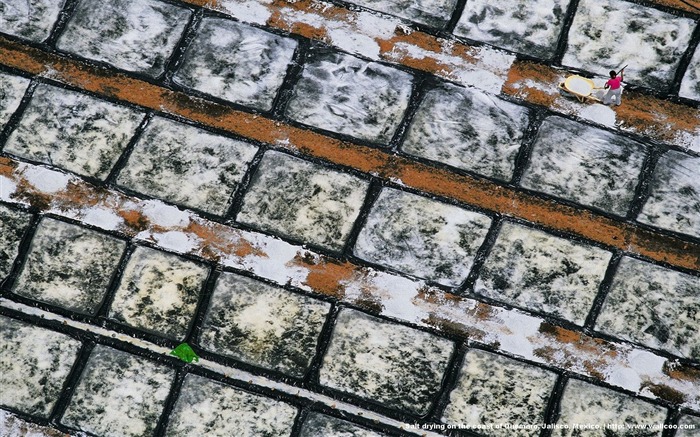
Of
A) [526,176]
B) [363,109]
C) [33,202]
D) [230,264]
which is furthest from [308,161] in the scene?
[33,202]

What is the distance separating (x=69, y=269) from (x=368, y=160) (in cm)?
181

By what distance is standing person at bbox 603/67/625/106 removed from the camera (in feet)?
12.5

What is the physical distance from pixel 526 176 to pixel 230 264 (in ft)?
5.79

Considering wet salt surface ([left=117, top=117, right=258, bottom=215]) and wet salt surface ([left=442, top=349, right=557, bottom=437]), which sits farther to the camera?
wet salt surface ([left=117, top=117, right=258, bottom=215])

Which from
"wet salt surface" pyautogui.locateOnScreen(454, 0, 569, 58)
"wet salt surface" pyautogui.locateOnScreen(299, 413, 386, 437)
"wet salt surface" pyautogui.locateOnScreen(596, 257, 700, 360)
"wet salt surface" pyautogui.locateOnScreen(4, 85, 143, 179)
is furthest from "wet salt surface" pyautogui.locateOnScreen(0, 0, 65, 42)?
"wet salt surface" pyautogui.locateOnScreen(596, 257, 700, 360)

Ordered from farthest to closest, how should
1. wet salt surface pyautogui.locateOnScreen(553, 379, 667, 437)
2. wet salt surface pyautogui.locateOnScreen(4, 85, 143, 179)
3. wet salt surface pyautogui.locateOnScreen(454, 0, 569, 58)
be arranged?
1. wet salt surface pyautogui.locateOnScreen(454, 0, 569, 58)
2. wet salt surface pyautogui.locateOnScreen(4, 85, 143, 179)
3. wet salt surface pyautogui.locateOnScreen(553, 379, 667, 437)

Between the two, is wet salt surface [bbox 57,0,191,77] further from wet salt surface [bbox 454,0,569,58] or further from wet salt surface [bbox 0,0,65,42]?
wet salt surface [bbox 454,0,569,58]

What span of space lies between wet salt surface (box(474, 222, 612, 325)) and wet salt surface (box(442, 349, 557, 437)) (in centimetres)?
36

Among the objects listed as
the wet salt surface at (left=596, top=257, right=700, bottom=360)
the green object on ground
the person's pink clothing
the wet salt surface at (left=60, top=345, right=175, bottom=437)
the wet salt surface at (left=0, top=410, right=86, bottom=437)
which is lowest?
the wet salt surface at (left=0, top=410, right=86, bottom=437)

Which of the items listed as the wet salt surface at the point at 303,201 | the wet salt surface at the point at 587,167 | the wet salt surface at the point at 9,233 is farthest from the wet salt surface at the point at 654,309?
the wet salt surface at the point at 9,233

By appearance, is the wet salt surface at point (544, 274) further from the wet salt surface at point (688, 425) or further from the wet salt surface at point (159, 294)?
the wet salt surface at point (159, 294)

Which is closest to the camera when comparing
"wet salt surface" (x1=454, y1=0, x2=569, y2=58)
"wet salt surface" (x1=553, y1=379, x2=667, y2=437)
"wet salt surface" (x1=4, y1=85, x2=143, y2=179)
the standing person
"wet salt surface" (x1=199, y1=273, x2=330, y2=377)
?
"wet salt surface" (x1=553, y1=379, x2=667, y2=437)

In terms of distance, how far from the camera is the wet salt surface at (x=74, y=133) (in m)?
3.92

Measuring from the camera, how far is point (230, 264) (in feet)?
12.4
